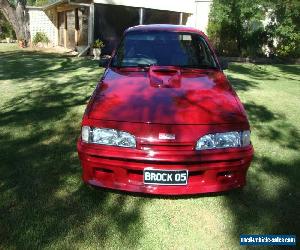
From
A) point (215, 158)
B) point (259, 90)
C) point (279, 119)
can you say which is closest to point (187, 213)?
point (215, 158)

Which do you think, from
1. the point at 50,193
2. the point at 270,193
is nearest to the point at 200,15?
the point at 270,193

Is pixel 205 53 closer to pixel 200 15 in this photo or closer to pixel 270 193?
pixel 270 193

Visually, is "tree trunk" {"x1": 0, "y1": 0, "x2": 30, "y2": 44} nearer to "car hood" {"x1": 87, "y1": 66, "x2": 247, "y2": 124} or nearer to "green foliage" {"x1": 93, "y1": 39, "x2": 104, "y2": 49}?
"green foliage" {"x1": 93, "y1": 39, "x2": 104, "y2": 49}

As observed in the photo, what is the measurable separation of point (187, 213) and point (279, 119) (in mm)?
4011

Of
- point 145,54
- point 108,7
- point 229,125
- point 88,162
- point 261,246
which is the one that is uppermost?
point 108,7

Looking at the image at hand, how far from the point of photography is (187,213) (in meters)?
3.61

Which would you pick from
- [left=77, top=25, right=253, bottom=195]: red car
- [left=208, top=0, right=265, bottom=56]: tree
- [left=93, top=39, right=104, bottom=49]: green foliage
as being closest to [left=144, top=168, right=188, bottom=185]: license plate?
[left=77, top=25, right=253, bottom=195]: red car

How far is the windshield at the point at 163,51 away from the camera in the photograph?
4875mm

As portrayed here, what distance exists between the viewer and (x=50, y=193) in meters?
3.88

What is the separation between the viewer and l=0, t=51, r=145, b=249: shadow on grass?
10.5 ft

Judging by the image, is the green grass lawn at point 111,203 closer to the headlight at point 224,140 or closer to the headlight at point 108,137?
the headlight at point 108,137

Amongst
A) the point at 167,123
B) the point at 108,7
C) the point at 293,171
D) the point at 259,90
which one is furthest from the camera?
the point at 108,7

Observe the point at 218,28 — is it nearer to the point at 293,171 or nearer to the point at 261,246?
the point at 293,171

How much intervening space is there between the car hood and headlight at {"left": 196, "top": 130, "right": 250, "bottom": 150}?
0.14 metres
